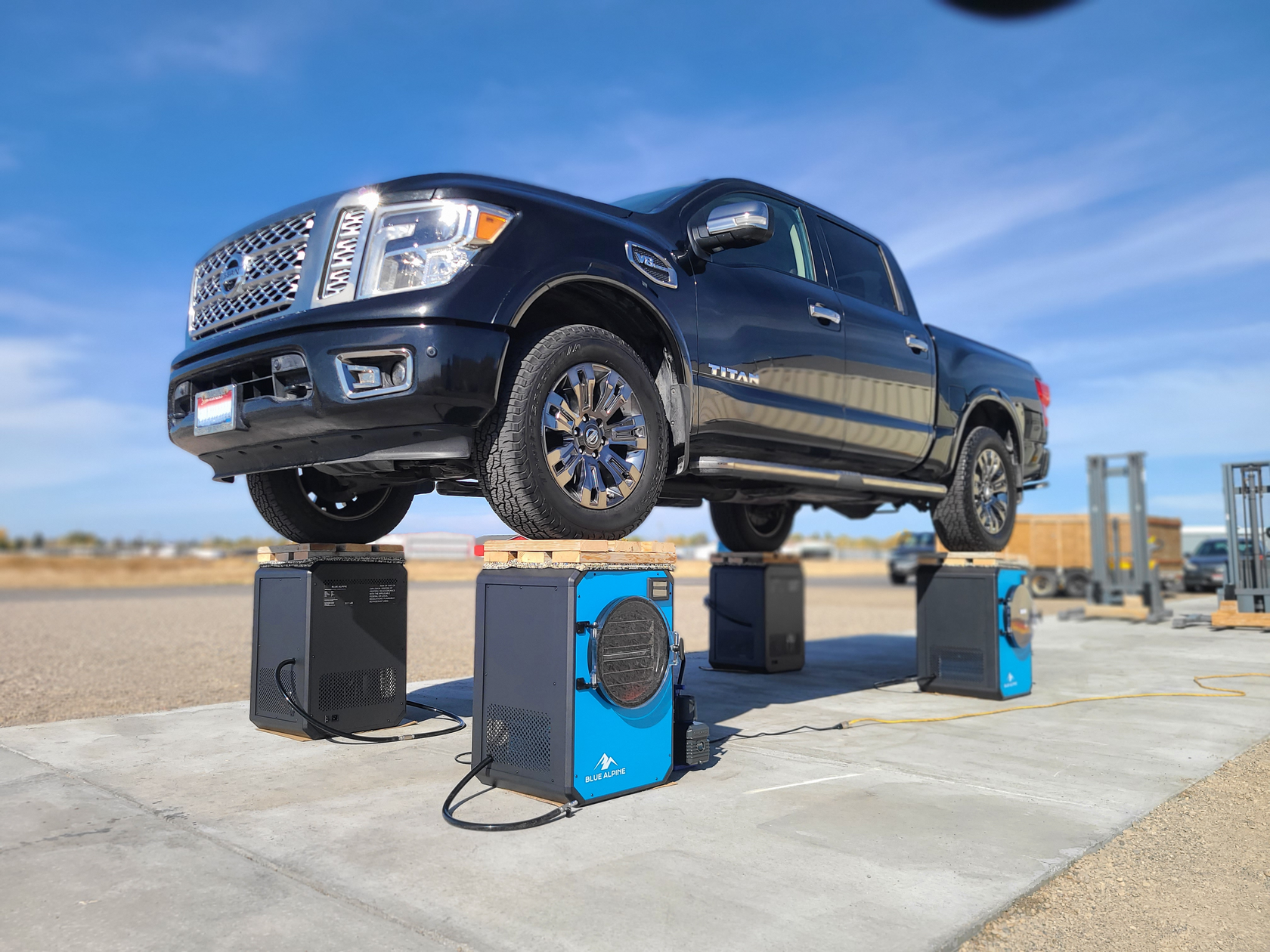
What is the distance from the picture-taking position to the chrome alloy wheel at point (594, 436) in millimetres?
3637

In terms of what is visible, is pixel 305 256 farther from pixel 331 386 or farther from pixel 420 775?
pixel 420 775

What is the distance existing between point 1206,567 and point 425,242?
2664 centimetres

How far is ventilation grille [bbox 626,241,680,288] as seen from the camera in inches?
155

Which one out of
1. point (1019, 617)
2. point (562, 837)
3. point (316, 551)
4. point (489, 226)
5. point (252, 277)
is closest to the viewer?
point (562, 837)

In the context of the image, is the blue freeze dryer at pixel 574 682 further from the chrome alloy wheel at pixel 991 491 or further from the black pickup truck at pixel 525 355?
the chrome alloy wheel at pixel 991 491

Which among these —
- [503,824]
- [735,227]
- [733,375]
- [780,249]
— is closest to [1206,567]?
[780,249]

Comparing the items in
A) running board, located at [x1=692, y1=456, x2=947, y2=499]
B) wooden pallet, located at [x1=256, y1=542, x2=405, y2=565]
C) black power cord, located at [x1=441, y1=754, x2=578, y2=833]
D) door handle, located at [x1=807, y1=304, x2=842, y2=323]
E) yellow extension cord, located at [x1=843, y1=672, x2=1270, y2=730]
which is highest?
door handle, located at [x1=807, y1=304, x2=842, y2=323]

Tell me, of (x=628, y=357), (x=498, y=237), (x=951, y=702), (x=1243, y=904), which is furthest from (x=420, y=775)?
(x=951, y=702)

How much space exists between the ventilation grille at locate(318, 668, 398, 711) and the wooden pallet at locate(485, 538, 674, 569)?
1.51 m

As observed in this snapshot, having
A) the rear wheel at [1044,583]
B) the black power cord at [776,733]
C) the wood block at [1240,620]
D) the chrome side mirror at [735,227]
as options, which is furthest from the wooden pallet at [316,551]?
the rear wheel at [1044,583]

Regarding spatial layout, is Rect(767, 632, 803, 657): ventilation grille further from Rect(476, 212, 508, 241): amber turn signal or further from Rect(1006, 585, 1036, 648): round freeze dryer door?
Rect(476, 212, 508, 241): amber turn signal

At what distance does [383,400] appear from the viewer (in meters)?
3.33

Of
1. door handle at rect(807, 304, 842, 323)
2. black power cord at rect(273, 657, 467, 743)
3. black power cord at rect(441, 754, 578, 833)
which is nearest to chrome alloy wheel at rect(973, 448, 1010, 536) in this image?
door handle at rect(807, 304, 842, 323)

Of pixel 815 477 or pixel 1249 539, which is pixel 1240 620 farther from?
pixel 815 477
